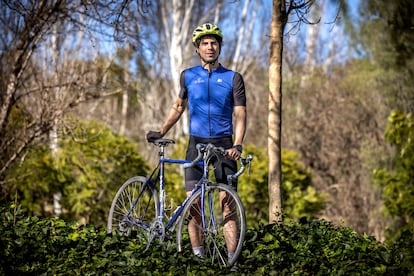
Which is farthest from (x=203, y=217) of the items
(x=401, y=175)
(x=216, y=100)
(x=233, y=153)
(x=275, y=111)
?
(x=401, y=175)

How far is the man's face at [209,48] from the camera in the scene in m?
4.71

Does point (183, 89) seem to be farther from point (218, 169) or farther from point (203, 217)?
point (203, 217)

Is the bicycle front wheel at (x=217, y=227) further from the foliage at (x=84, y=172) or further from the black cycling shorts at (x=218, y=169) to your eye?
the foliage at (x=84, y=172)

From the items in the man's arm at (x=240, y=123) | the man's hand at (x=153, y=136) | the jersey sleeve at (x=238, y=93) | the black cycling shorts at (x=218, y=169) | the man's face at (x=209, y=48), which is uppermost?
the man's face at (x=209, y=48)

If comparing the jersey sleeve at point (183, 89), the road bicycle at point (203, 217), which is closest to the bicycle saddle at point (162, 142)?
the road bicycle at point (203, 217)

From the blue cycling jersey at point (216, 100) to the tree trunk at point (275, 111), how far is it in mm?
1038

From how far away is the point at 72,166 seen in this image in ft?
37.9

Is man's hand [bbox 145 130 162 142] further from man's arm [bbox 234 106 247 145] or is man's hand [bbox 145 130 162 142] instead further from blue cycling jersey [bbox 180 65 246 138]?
man's arm [bbox 234 106 247 145]

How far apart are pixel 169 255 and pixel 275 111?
Answer: 1.91 m

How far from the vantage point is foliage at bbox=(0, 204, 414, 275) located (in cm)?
396

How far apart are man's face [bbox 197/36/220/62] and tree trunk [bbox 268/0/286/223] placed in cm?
110

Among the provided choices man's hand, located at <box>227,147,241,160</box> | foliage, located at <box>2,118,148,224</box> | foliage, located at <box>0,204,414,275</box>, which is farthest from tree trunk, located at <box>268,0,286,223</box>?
foliage, located at <box>2,118,148,224</box>

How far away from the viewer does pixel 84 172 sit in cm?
1153

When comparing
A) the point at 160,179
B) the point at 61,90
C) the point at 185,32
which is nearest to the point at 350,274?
the point at 160,179
